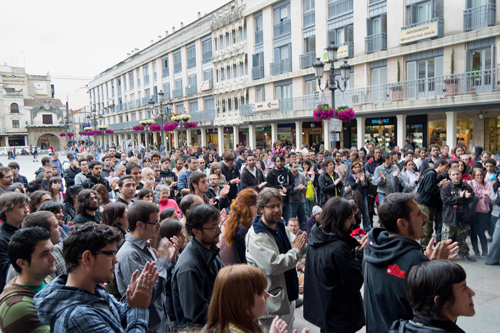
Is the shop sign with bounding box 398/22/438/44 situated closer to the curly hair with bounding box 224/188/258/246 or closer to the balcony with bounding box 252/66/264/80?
the balcony with bounding box 252/66/264/80

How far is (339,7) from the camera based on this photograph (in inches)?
990

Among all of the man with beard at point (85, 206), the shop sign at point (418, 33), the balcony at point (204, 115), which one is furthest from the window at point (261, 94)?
the man with beard at point (85, 206)

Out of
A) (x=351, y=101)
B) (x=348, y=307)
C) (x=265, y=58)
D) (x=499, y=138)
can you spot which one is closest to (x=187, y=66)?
(x=265, y=58)

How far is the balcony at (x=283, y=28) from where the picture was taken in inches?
1153

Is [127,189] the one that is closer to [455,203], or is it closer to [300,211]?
[300,211]

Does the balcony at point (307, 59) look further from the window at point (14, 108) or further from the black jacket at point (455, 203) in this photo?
the window at point (14, 108)

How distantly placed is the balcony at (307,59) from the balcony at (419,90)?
8.17 ft

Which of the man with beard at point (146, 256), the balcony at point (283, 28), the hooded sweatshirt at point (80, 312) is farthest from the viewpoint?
the balcony at point (283, 28)

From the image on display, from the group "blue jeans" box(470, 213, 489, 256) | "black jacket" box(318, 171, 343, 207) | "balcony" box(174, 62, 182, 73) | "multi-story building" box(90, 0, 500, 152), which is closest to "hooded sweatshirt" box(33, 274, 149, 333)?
"black jacket" box(318, 171, 343, 207)

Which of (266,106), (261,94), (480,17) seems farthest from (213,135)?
(480,17)

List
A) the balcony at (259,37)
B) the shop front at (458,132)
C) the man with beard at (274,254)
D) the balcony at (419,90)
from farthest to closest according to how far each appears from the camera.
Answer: the balcony at (259,37) < the shop front at (458,132) < the balcony at (419,90) < the man with beard at (274,254)

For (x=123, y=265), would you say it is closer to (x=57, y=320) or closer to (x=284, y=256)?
(x=57, y=320)

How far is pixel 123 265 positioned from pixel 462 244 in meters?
6.81

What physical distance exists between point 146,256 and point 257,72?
100 feet
